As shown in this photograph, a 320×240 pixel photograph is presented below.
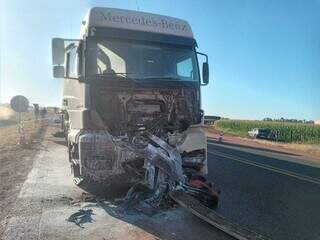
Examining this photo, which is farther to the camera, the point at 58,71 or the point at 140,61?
the point at 58,71

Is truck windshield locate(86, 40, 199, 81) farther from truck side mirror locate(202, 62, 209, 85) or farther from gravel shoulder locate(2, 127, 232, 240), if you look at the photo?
gravel shoulder locate(2, 127, 232, 240)

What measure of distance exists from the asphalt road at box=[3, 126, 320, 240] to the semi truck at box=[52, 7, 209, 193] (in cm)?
81

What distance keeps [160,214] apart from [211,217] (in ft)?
3.98

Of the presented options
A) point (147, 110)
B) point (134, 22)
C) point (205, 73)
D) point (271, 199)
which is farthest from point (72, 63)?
point (271, 199)

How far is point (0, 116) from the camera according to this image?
76.8m

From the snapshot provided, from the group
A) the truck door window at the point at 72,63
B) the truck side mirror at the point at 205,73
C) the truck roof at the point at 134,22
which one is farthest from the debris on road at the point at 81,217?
the truck side mirror at the point at 205,73

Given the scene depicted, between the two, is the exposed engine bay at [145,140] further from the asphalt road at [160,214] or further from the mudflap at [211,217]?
the asphalt road at [160,214]

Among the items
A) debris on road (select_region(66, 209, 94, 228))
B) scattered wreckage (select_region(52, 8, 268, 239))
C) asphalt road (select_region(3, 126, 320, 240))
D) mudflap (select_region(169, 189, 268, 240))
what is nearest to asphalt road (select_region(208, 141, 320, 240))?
asphalt road (select_region(3, 126, 320, 240))

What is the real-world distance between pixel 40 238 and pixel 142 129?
3406mm

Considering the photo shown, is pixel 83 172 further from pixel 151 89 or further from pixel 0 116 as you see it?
pixel 0 116

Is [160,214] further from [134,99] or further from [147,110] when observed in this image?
[134,99]

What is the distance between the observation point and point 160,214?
27.8 feet

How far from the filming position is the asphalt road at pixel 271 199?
8.08m

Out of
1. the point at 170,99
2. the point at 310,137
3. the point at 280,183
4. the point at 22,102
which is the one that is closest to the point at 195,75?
the point at 170,99
